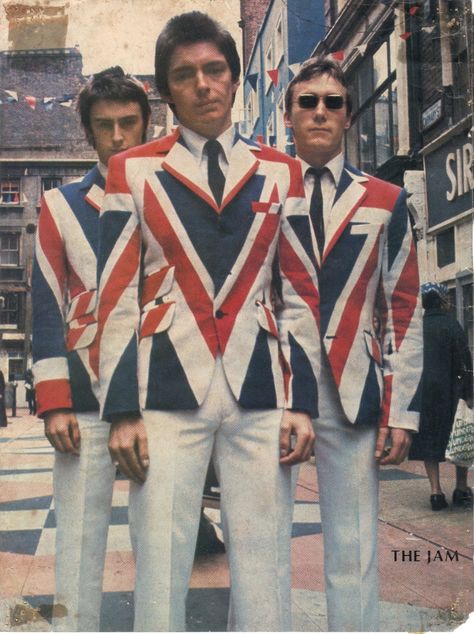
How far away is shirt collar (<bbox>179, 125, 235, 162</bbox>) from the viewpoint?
2.67 metres

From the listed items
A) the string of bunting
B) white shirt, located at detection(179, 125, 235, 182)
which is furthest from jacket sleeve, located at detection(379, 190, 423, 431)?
the string of bunting

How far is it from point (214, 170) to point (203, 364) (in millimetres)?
682

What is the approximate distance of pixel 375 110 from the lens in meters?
3.80

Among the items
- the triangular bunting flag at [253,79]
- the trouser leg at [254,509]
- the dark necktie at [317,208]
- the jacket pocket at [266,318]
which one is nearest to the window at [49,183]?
the triangular bunting flag at [253,79]

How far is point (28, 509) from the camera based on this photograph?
3.20 m

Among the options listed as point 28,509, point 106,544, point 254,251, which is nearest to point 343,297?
point 254,251

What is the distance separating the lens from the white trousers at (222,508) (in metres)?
2.41

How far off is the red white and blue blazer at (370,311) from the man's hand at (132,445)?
796 millimetres

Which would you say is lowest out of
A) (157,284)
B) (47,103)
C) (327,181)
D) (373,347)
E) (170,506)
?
(170,506)

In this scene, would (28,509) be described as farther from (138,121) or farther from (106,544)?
(138,121)

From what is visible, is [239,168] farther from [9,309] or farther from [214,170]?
[9,309]

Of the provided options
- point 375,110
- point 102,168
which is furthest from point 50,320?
point 375,110

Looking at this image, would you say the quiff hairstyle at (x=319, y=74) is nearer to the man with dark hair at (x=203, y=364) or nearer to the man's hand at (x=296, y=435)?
the man with dark hair at (x=203, y=364)

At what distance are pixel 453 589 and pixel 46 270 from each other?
2170mm
